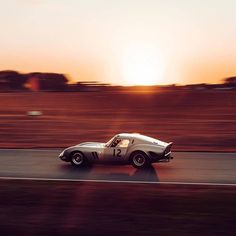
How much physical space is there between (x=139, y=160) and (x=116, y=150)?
81 cm

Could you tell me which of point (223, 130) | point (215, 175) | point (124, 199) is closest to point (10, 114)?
point (223, 130)

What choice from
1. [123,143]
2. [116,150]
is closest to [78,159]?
[116,150]

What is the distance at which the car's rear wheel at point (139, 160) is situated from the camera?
1606cm

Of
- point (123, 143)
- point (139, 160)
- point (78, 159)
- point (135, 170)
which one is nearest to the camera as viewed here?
point (135, 170)

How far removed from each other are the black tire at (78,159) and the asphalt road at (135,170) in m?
0.25

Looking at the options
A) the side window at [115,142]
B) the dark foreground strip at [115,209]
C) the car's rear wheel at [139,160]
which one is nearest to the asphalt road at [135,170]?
the car's rear wheel at [139,160]

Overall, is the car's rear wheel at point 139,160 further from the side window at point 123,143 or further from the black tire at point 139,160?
the side window at point 123,143

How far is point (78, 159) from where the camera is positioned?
55.0 feet

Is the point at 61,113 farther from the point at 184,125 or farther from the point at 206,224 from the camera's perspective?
the point at 206,224

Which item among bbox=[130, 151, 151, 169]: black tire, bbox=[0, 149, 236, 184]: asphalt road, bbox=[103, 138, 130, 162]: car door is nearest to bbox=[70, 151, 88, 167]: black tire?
bbox=[0, 149, 236, 184]: asphalt road

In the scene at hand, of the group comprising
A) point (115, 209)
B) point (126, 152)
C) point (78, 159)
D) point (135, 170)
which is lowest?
point (135, 170)

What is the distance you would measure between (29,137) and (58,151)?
343 inches

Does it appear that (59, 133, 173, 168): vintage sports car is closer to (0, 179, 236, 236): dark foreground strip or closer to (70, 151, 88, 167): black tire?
(70, 151, 88, 167): black tire

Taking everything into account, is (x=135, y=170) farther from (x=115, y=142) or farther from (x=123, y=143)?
(x=115, y=142)
